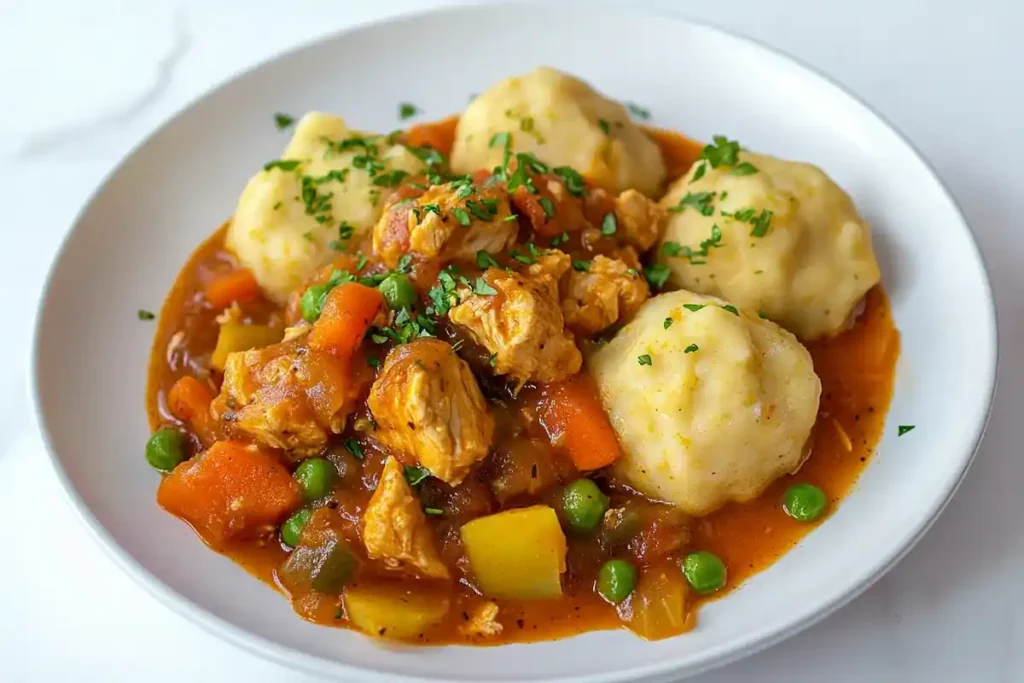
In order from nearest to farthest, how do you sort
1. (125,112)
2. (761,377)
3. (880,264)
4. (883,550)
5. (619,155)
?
(883,550) → (761,377) → (880,264) → (619,155) → (125,112)

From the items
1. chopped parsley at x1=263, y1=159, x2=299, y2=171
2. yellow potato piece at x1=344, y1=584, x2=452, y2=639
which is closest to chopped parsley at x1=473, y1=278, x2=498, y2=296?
yellow potato piece at x1=344, y1=584, x2=452, y2=639

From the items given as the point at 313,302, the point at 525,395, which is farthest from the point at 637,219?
the point at 313,302

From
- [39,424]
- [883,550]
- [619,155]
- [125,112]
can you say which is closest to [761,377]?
[883,550]

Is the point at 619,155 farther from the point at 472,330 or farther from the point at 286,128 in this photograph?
the point at 286,128

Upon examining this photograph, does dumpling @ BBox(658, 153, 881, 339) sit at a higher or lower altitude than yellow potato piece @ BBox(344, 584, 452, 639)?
higher

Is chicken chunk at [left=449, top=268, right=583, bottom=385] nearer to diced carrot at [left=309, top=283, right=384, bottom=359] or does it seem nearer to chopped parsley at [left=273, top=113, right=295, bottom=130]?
diced carrot at [left=309, top=283, right=384, bottom=359]

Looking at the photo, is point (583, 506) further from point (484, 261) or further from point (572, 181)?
point (572, 181)
